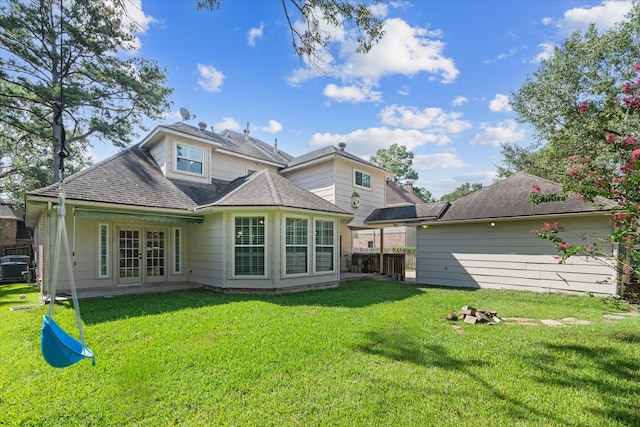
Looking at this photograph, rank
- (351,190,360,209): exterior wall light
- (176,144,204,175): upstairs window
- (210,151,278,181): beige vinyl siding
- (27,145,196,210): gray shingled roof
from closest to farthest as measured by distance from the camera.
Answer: (27,145,196,210): gray shingled roof → (176,144,204,175): upstairs window → (210,151,278,181): beige vinyl siding → (351,190,360,209): exterior wall light

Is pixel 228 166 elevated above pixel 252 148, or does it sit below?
below

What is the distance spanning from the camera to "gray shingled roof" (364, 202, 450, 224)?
11.7m

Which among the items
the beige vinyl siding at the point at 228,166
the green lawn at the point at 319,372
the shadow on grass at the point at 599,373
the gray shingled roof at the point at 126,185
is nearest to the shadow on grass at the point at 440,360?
the green lawn at the point at 319,372

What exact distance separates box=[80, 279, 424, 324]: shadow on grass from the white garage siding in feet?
7.79

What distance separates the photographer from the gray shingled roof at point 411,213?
11.7 m

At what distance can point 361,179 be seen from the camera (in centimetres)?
1395

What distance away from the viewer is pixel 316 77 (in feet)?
14.6

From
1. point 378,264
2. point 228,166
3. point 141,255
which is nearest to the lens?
point 141,255

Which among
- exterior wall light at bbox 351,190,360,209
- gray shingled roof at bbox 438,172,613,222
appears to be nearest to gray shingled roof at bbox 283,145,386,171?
exterior wall light at bbox 351,190,360,209

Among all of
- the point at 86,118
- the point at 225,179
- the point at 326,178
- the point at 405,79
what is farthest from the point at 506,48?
the point at 86,118

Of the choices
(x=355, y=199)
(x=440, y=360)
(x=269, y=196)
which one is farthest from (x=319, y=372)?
(x=355, y=199)

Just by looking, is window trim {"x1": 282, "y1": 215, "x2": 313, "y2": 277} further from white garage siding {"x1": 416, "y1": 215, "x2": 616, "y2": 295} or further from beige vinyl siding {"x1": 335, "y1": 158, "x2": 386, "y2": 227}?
white garage siding {"x1": 416, "y1": 215, "x2": 616, "y2": 295}

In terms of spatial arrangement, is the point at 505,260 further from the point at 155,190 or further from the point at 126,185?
the point at 126,185

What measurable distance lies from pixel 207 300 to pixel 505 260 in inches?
369
